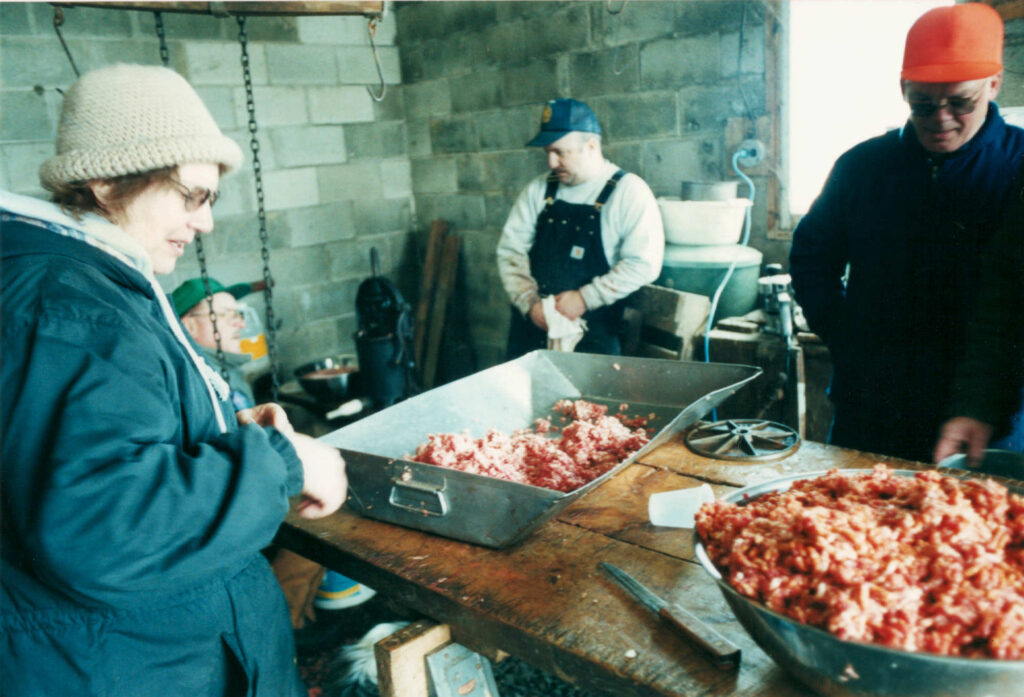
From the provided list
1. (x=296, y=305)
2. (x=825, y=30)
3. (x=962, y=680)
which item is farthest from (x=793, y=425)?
(x=296, y=305)

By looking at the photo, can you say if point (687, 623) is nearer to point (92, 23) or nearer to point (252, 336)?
point (252, 336)

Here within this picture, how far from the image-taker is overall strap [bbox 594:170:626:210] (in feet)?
12.0

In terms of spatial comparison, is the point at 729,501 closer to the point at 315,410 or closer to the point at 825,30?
the point at 825,30

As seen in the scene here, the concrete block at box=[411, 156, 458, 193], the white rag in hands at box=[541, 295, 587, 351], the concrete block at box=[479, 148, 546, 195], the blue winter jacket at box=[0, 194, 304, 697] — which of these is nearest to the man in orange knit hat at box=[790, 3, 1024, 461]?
the white rag in hands at box=[541, 295, 587, 351]

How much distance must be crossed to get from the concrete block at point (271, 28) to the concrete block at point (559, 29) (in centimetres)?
168

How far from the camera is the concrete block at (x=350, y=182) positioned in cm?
536

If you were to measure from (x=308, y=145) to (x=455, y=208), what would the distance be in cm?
119

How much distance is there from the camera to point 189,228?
4.44ft

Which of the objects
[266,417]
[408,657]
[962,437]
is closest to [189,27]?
[266,417]

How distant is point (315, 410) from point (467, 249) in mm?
1804

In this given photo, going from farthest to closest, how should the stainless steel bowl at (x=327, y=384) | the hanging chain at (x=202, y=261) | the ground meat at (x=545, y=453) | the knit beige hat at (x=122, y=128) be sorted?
the stainless steel bowl at (x=327, y=384), the hanging chain at (x=202, y=261), the ground meat at (x=545, y=453), the knit beige hat at (x=122, y=128)

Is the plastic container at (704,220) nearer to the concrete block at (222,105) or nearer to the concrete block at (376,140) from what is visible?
the concrete block at (376,140)

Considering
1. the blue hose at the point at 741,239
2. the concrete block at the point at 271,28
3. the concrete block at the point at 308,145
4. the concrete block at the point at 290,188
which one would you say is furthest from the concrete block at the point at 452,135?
the blue hose at the point at 741,239

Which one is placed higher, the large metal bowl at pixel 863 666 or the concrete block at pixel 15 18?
the concrete block at pixel 15 18
